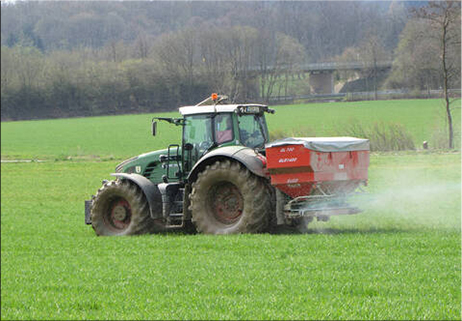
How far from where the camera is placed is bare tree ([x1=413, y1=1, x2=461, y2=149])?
1099 inches

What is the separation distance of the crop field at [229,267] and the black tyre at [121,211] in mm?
445

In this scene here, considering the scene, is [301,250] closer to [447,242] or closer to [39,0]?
[447,242]

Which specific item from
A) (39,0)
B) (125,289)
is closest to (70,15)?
(39,0)

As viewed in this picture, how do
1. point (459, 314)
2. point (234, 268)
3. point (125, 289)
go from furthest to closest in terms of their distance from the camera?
point (234, 268) → point (125, 289) → point (459, 314)

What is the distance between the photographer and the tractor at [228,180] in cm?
1048

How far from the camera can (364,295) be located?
21.5 feet

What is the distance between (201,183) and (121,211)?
2072mm

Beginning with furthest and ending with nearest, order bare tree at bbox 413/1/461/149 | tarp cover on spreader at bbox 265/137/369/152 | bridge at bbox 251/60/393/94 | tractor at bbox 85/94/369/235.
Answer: bare tree at bbox 413/1/461/149 → bridge at bbox 251/60/393/94 → tractor at bbox 85/94/369/235 → tarp cover on spreader at bbox 265/137/369/152

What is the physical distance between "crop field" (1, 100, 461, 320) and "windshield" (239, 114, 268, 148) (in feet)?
2.73

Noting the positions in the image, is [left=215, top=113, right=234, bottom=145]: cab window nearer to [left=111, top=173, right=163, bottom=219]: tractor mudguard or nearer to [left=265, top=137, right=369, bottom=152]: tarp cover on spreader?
[left=265, top=137, right=369, bottom=152]: tarp cover on spreader

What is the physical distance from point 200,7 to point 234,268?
9591 millimetres

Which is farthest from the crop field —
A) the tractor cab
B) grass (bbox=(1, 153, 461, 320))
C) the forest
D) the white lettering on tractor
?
the white lettering on tractor

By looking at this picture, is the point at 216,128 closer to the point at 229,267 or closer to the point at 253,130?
the point at 253,130

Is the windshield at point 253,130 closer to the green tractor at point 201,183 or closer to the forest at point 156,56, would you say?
the green tractor at point 201,183
